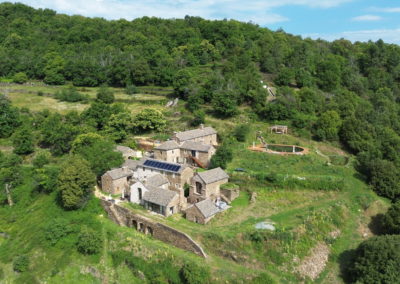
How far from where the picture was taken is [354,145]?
53.4 meters

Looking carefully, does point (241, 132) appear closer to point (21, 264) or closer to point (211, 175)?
point (211, 175)

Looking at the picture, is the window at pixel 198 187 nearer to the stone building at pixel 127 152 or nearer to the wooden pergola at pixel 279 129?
the stone building at pixel 127 152

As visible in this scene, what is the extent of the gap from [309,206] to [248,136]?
19.2m

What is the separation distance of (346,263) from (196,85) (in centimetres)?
4426

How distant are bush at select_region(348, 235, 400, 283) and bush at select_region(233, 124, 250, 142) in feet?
85.1

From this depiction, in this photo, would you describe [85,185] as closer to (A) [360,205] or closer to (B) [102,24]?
(A) [360,205]

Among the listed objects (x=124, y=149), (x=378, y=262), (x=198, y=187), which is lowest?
(x=378, y=262)

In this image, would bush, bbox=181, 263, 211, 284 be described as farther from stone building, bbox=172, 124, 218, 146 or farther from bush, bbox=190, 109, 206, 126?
bush, bbox=190, 109, 206, 126

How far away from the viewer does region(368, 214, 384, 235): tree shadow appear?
36219 millimetres

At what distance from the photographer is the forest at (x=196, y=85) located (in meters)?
43.1

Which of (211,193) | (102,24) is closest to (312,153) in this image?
(211,193)

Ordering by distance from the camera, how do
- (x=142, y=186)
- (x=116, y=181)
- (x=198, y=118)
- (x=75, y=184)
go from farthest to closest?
(x=198, y=118) < (x=116, y=181) < (x=142, y=186) < (x=75, y=184)

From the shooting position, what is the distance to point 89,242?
109 ft

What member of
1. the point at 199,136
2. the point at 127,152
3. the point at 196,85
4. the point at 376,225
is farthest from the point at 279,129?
the point at 127,152
